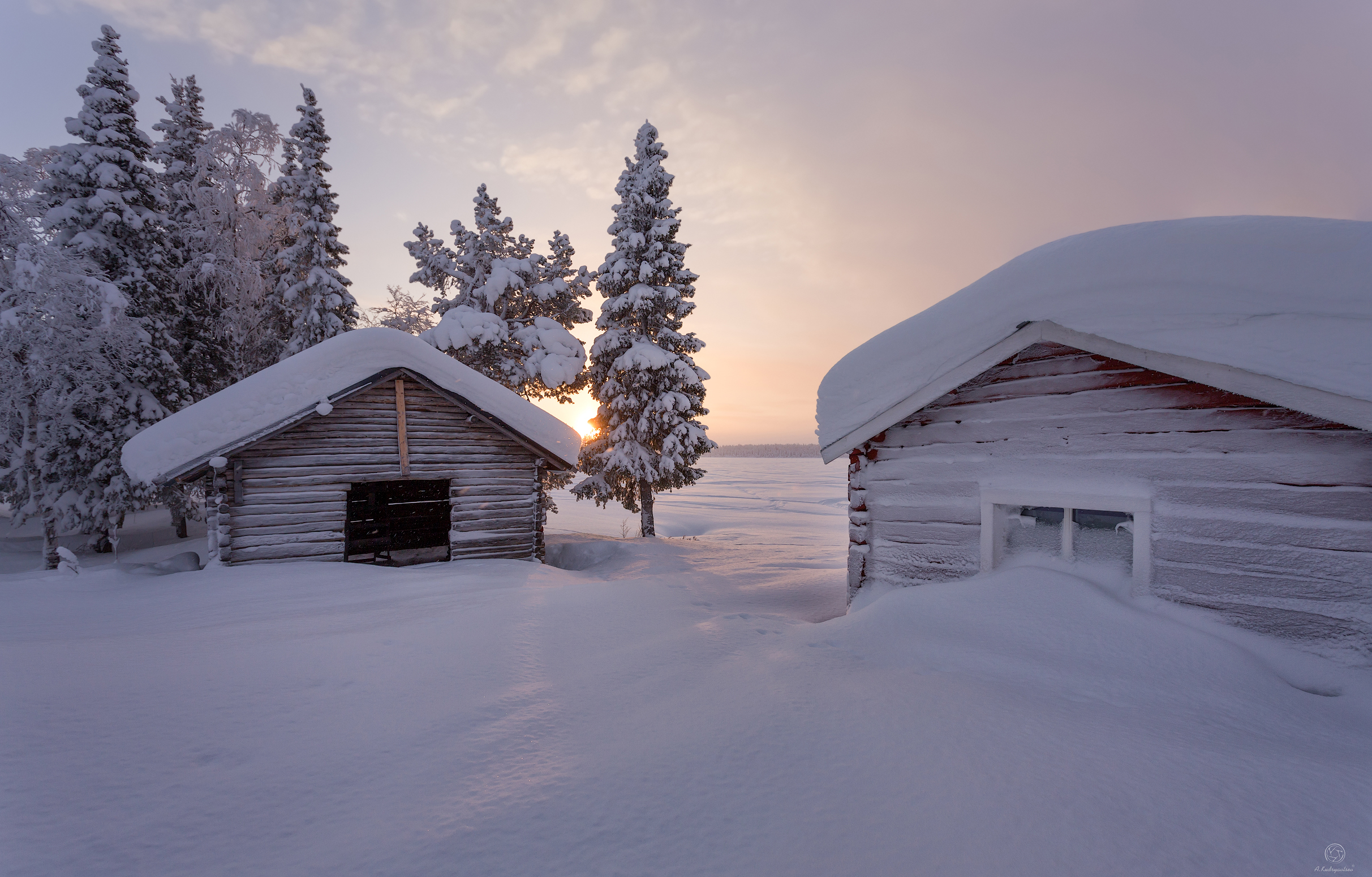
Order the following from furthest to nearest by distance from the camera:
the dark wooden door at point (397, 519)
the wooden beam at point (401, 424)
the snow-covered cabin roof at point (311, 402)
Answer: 1. the dark wooden door at point (397, 519)
2. the wooden beam at point (401, 424)
3. the snow-covered cabin roof at point (311, 402)

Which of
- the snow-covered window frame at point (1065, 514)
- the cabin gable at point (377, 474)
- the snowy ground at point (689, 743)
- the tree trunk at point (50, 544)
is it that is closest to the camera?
the snowy ground at point (689, 743)

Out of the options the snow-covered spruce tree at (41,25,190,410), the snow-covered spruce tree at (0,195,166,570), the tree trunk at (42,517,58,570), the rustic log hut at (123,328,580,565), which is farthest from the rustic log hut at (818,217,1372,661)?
the snow-covered spruce tree at (41,25,190,410)

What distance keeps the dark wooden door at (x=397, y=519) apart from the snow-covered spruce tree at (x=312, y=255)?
8827 millimetres

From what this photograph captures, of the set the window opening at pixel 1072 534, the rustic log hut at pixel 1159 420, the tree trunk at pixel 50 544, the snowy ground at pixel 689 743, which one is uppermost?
the rustic log hut at pixel 1159 420

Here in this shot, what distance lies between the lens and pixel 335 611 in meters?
6.34

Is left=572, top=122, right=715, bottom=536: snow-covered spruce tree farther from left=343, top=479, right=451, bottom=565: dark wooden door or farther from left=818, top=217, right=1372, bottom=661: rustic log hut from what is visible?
left=818, top=217, right=1372, bottom=661: rustic log hut

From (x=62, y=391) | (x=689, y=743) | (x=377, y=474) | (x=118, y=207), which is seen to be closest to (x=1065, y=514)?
(x=689, y=743)

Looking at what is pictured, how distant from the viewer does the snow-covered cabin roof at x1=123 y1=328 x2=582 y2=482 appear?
8.68 metres

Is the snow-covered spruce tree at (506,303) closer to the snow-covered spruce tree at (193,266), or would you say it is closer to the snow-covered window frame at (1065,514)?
the snow-covered spruce tree at (193,266)

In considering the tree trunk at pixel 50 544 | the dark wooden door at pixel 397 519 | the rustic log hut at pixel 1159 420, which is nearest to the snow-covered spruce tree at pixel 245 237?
the tree trunk at pixel 50 544

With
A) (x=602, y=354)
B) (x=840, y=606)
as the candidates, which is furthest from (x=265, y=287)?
(x=840, y=606)

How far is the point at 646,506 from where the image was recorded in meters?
17.1

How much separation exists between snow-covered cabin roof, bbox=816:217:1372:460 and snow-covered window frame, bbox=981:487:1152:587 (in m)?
1.24

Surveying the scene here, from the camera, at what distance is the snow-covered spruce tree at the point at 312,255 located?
1784 cm
